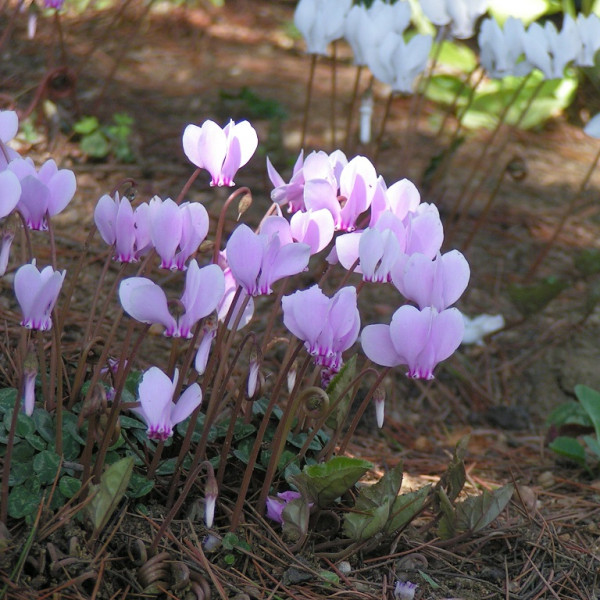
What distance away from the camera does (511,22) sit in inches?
116

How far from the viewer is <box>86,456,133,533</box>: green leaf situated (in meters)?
1.54

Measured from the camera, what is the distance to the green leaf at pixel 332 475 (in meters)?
1.69

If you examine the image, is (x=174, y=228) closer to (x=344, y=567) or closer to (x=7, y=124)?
(x=7, y=124)

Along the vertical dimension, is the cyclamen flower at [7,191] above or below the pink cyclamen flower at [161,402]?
above

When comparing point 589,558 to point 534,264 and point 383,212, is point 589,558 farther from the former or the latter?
point 534,264

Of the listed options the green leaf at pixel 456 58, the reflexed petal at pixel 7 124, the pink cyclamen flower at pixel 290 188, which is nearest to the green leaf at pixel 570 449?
the pink cyclamen flower at pixel 290 188

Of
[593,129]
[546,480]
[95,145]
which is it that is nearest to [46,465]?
[546,480]

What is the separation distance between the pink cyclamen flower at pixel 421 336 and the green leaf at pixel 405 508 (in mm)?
344

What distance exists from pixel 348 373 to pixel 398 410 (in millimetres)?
1095

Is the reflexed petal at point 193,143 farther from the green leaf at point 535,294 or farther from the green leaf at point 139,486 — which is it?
the green leaf at point 535,294

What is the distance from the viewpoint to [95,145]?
3.65 meters

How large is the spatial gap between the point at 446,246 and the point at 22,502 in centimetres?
238

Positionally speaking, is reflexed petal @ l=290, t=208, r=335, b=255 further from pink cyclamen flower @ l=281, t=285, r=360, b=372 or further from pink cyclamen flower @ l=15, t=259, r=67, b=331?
pink cyclamen flower @ l=15, t=259, r=67, b=331

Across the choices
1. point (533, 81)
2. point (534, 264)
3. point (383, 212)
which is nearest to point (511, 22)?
point (534, 264)
